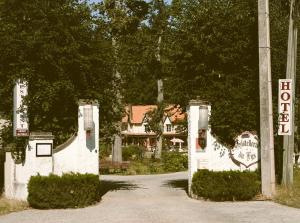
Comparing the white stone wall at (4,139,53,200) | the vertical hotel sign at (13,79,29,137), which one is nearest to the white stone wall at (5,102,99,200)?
the white stone wall at (4,139,53,200)

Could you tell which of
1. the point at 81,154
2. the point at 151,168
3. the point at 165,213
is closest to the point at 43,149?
the point at 81,154

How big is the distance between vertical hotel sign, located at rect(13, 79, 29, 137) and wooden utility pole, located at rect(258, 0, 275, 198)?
7.45 meters

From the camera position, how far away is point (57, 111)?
1814 centimetres

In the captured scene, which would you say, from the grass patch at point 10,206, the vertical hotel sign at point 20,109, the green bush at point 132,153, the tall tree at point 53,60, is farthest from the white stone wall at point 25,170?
the green bush at point 132,153

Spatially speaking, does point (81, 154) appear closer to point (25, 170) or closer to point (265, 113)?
point (25, 170)

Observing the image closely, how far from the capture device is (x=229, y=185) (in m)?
16.7

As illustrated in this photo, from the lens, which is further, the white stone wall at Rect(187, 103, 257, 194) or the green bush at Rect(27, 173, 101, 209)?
the white stone wall at Rect(187, 103, 257, 194)

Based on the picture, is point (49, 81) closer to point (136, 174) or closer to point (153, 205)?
point (153, 205)

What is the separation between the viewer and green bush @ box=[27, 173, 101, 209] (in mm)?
15578

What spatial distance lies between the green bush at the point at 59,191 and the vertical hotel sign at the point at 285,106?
266 inches

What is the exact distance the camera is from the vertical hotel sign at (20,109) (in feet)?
55.1

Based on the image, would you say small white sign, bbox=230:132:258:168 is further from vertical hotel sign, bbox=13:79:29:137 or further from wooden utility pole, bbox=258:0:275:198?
vertical hotel sign, bbox=13:79:29:137

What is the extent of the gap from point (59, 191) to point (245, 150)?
20.9ft

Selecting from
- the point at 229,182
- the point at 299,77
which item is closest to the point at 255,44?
the point at 229,182
